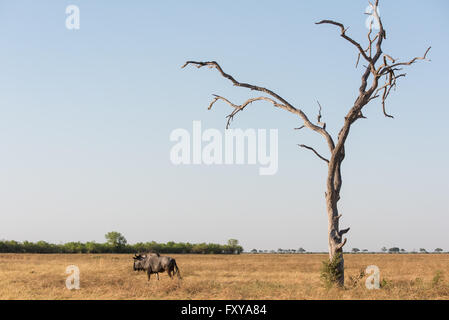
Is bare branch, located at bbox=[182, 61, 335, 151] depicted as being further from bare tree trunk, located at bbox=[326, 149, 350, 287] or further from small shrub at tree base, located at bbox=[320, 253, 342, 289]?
small shrub at tree base, located at bbox=[320, 253, 342, 289]

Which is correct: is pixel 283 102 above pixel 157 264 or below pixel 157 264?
above

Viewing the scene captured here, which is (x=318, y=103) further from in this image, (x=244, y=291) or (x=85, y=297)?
(x=85, y=297)

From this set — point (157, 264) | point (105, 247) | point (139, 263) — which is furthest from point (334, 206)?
point (105, 247)

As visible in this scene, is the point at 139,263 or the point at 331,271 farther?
the point at 139,263

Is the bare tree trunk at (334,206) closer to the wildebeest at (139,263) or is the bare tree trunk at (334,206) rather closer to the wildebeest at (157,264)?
the wildebeest at (157,264)

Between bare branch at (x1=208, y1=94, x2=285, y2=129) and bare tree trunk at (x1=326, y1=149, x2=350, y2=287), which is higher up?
bare branch at (x1=208, y1=94, x2=285, y2=129)

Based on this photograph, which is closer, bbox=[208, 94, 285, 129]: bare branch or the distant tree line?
bbox=[208, 94, 285, 129]: bare branch

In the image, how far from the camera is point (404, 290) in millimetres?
17031

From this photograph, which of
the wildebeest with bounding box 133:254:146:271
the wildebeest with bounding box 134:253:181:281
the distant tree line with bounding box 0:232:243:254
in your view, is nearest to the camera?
the wildebeest with bounding box 134:253:181:281

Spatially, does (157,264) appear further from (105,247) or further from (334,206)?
(105,247)

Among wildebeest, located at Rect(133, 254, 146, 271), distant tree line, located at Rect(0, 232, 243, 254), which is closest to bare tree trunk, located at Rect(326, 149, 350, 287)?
wildebeest, located at Rect(133, 254, 146, 271)

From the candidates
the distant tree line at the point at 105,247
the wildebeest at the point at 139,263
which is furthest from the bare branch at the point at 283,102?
the distant tree line at the point at 105,247

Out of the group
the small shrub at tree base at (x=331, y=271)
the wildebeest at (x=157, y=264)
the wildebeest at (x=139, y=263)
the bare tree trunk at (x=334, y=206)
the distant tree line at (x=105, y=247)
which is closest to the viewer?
the small shrub at tree base at (x=331, y=271)
